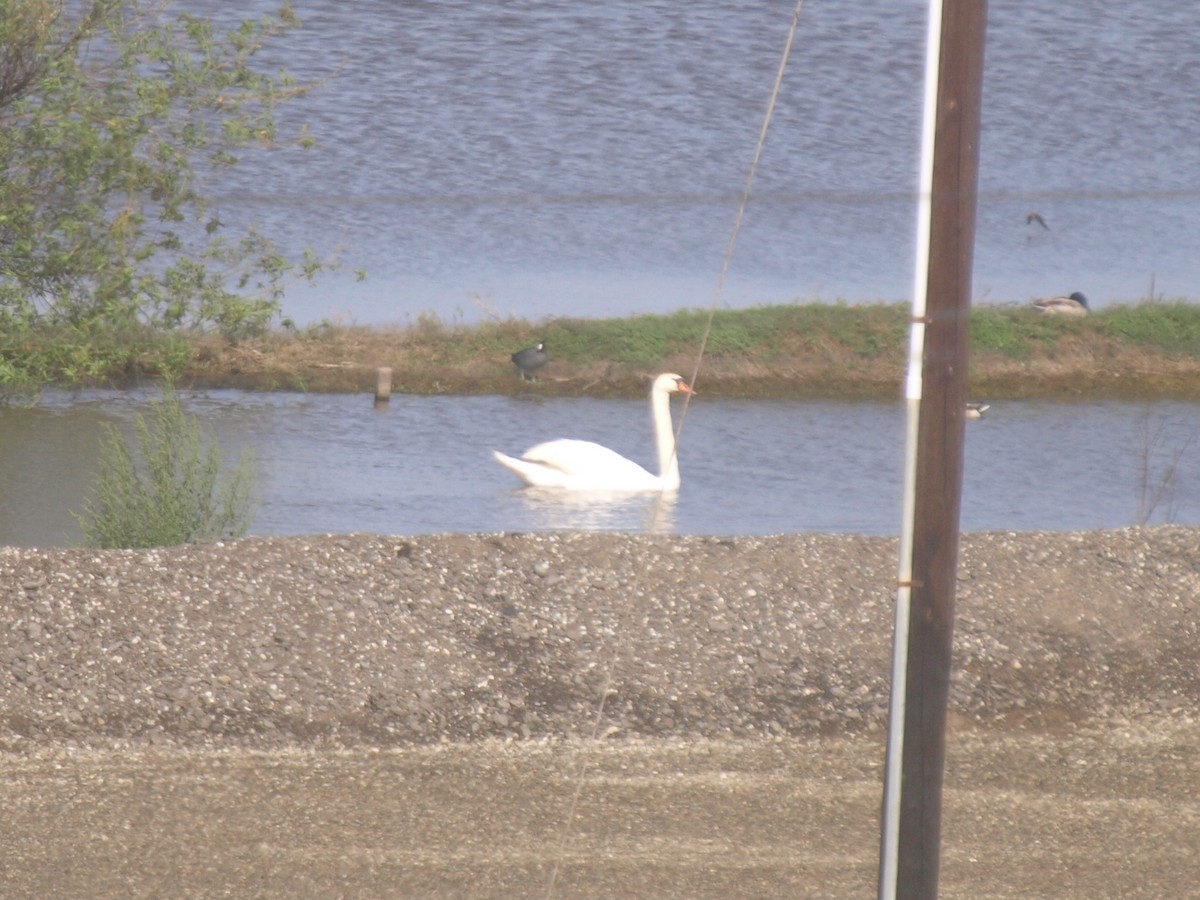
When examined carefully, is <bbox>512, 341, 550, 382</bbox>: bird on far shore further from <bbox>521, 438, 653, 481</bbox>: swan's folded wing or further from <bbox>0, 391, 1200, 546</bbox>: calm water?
<bbox>521, 438, 653, 481</bbox>: swan's folded wing

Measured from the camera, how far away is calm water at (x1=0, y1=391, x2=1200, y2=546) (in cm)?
1175

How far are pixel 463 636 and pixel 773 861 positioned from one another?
2101mm

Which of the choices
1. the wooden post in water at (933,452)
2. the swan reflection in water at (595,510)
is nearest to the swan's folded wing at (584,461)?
the swan reflection in water at (595,510)

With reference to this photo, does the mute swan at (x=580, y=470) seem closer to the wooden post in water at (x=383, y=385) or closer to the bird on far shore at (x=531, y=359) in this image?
the wooden post in water at (x=383, y=385)

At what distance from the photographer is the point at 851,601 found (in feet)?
26.3

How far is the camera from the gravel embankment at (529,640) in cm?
696

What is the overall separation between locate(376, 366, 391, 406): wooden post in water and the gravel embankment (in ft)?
25.4

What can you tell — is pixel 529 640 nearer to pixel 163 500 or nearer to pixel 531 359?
pixel 163 500

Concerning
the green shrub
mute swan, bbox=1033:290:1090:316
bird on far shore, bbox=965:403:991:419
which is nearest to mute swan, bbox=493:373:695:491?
the green shrub

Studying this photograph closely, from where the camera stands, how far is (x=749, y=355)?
1870 cm

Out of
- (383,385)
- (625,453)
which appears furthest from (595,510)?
(383,385)

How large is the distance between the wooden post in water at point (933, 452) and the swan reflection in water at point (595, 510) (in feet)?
21.0

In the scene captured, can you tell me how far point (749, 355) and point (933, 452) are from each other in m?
14.3

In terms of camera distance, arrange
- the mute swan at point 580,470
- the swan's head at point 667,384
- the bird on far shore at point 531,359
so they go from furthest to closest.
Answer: the bird on far shore at point 531,359 → the swan's head at point 667,384 → the mute swan at point 580,470
